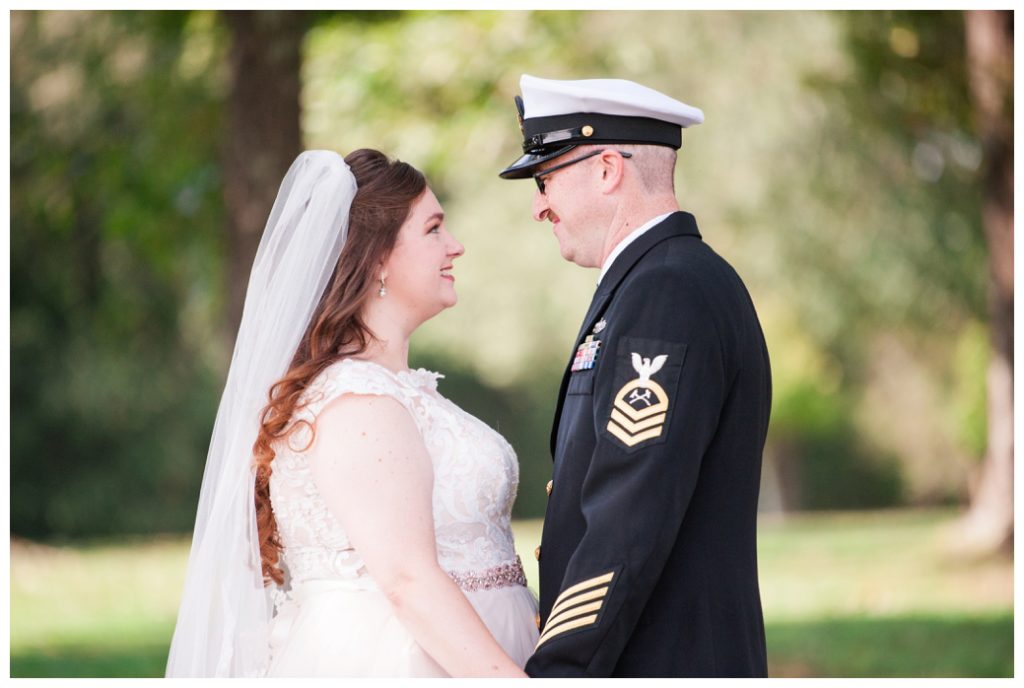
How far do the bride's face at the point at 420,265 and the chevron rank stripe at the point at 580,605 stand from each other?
108cm

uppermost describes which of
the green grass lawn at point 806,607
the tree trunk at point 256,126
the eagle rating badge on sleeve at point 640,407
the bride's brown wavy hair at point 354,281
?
the tree trunk at point 256,126

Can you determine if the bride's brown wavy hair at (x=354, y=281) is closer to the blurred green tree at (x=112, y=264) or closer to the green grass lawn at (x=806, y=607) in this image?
the green grass lawn at (x=806, y=607)

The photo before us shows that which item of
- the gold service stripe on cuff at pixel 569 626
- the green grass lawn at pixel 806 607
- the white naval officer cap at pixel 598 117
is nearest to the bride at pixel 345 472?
the gold service stripe on cuff at pixel 569 626

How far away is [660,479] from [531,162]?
101cm

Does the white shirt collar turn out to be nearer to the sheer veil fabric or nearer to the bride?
the bride

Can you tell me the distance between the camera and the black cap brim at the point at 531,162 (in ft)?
11.0

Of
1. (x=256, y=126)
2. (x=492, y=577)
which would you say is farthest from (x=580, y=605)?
(x=256, y=126)

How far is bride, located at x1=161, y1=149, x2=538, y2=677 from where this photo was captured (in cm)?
322

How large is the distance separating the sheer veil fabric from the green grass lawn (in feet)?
15.8

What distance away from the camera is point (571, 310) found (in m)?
19.8

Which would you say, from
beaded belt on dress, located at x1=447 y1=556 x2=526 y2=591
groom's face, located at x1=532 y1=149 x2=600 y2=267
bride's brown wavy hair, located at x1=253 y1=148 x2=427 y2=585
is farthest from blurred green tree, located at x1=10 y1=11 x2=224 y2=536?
beaded belt on dress, located at x1=447 y1=556 x2=526 y2=591

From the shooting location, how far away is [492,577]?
11.6 feet
